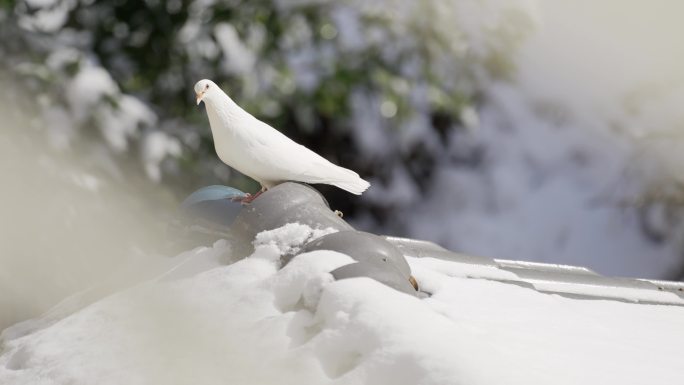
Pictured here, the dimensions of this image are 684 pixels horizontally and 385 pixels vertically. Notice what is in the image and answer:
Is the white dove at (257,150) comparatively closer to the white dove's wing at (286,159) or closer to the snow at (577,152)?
the white dove's wing at (286,159)

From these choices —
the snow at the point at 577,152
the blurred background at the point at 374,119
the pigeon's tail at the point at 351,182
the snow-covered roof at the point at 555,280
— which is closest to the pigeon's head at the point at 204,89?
the blurred background at the point at 374,119

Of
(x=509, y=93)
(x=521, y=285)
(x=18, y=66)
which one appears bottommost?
(x=521, y=285)

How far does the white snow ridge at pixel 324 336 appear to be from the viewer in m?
1.36

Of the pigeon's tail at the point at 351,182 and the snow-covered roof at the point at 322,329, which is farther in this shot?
the pigeon's tail at the point at 351,182

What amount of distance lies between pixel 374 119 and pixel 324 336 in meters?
3.28

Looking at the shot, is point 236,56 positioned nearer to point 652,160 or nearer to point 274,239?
point 274,239

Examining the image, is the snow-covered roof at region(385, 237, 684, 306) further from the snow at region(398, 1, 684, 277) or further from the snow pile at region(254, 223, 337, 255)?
the snow at region(398, 1, 684, 277)

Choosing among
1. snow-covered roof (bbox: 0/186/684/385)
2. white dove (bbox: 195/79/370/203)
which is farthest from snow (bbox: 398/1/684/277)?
snow-covered roof (bbox: 0/186/684/385)

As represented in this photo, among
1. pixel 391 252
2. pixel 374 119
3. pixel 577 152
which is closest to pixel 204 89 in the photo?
pixel 391 252

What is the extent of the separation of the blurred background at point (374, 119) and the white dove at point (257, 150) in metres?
0.17

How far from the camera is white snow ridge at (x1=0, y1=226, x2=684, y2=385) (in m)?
1.36

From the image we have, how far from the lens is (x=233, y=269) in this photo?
1.87 meters

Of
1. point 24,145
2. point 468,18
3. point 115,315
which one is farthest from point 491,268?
→ point 468,18

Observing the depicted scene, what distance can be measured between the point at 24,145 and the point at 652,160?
4231mm
